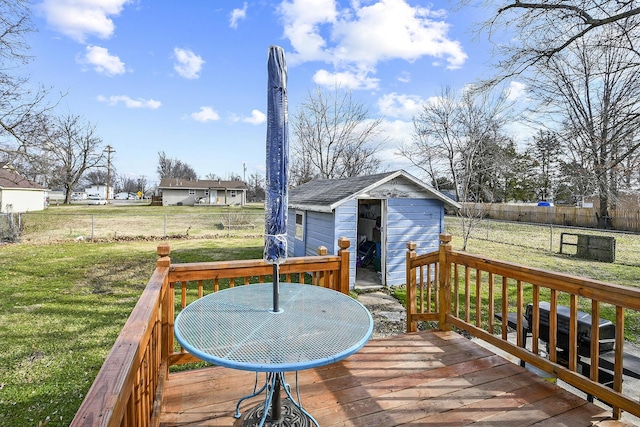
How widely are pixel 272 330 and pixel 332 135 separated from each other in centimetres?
2054

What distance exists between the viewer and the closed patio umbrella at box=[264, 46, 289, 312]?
5.71 ft

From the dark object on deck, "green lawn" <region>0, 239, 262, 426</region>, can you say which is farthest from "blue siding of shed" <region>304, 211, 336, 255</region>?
the dark object on deck

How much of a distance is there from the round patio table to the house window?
20.5 ft

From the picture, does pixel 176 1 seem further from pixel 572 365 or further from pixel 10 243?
pixel 10 243

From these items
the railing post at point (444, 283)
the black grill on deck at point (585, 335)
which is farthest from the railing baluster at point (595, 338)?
the railing post at point (444, 283)

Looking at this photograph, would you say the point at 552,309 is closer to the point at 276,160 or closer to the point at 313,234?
the point at 276,160

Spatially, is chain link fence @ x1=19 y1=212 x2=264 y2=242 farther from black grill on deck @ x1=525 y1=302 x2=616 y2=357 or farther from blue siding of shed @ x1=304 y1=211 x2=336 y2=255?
black grill on deck @ x1=525 y1=302 x2=616 y2=357

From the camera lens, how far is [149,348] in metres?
1.67

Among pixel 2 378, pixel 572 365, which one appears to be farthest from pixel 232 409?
pixel 2 378

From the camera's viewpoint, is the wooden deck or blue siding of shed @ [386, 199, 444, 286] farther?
blue siding of shed @ [386, 199, 444, 286]

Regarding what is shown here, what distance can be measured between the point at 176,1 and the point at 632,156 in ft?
27.7

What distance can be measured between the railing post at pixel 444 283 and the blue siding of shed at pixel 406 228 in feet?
12.8

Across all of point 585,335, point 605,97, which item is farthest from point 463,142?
point 585,335

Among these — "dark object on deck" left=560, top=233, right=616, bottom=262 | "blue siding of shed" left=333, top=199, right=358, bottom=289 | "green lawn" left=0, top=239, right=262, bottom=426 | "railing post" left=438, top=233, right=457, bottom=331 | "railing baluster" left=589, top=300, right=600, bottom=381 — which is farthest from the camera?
"dark object on deck" left=560, top=233, right=616, bottom=262
